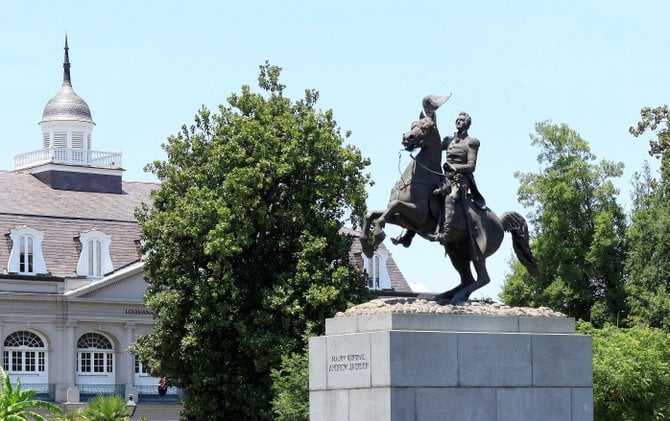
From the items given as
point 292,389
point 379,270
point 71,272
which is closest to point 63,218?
point 71,272

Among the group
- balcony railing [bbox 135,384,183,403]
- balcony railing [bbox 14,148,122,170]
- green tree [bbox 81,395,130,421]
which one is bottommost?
green tree [bbox 81,395,130,421]

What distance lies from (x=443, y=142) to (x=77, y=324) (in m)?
48.0

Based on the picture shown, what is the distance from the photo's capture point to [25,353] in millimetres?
75562

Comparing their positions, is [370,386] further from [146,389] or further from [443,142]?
[146,389]

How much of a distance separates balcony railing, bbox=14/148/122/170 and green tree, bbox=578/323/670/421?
35477 mm

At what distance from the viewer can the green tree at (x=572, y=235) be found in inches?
2618

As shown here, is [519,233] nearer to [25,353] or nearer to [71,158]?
[25,353]

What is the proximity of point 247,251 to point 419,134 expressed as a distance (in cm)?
2447

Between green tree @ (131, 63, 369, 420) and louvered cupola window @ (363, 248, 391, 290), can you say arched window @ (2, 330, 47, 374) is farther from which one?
green tree @ (131, 63, 369, 420)

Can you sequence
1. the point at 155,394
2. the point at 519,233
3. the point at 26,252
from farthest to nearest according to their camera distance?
1. the point at 155,394
2. the point at 26,252
3. the point at 519,233

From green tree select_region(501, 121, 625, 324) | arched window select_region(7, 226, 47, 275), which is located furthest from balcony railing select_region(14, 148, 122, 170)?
green tree select_region(501, 121, 625, 324)

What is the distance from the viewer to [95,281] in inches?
3041

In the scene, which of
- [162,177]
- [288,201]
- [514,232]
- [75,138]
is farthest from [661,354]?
[75,138]

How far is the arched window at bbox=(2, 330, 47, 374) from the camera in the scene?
74.7 metres
